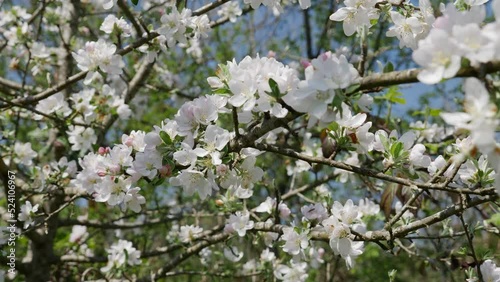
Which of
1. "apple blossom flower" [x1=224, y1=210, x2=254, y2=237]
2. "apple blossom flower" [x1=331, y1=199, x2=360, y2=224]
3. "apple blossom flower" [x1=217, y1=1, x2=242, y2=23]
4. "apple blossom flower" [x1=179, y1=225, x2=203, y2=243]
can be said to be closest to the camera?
"apple blossom flower" [x1=331, y1=199, x2=360, y2=224]

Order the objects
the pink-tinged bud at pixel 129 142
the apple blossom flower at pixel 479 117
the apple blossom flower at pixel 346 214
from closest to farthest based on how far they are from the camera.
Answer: the apple blossom flower at pixel 479 117 < the pink-tinged bud at pixel 129 142 < the apple blossom flower at pixel 346 214

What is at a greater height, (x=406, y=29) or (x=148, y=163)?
(x=406, y=29)

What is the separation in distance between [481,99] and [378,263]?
6.18 meters

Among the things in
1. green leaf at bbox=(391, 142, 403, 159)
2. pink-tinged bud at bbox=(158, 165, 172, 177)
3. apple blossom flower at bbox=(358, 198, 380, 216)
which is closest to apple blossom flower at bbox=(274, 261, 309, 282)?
apple blossom flower at bbox=(358, 198, 380, 216)

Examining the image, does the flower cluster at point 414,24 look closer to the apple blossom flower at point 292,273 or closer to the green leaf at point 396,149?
the green leaf at point 396,149

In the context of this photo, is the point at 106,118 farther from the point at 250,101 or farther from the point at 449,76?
the point at 449,76

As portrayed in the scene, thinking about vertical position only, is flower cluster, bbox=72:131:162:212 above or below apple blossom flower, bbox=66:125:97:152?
above

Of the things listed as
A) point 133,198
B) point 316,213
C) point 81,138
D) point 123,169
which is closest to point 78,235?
point 81,138

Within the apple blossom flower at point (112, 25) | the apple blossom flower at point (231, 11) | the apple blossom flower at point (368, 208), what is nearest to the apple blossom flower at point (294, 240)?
the apple blossom flower at point (368, 208)

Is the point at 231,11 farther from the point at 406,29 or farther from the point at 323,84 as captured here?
the point at 323,84

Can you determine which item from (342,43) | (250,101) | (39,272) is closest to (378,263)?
(342,43)

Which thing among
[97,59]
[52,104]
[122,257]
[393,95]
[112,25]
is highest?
[112,25]

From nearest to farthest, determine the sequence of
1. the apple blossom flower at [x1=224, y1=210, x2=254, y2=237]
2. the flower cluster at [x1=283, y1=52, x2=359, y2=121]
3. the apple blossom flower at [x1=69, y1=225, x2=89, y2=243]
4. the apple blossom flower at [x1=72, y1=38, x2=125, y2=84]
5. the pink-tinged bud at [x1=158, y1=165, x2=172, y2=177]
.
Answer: the flower cluster at [x1=283, y1=52, x2=359, y2=121], the pink-tinged bud at [x1=158, y1=165, x2=172, y2=177], the apple blossom flower at [x1=224, y1=210, x2=254, y2=237], the apple blossom flower at [x1=72, y1=38, x2=125, y2=84], the apple blossom flower at [x1=69, y1=225, x2=89, y2=243]

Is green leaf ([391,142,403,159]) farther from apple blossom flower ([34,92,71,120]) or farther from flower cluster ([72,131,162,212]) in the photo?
apple blossom flower ([34,92,71,120])
